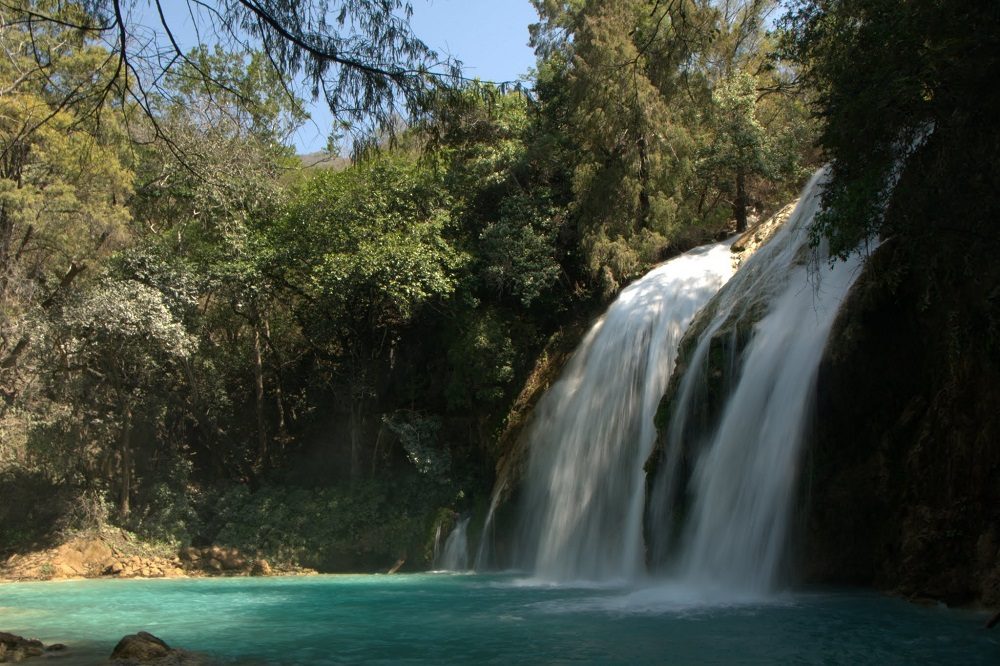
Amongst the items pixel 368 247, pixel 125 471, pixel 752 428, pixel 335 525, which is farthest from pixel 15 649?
pixel 125 471

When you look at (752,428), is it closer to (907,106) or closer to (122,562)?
(907,106)

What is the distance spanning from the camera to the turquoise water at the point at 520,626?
309 inches

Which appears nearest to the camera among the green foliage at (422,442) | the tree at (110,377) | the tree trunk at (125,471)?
the tree at (110,377)

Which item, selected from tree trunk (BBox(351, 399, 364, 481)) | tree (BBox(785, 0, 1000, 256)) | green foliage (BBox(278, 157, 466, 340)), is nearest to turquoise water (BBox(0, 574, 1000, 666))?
tree (BBox(785, 0, 1000, 256))

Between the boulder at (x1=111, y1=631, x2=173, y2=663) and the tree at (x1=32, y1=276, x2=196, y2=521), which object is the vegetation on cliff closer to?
the tree at (x1=32, y1=276, x2=196, y2=521)

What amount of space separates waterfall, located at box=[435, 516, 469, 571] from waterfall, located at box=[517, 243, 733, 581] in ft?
5.77

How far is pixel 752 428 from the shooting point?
11.8m

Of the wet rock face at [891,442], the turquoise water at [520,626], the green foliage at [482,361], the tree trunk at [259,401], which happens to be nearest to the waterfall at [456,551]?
the green foliage at [482,361]

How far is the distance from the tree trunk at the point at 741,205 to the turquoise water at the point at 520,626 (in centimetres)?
1215

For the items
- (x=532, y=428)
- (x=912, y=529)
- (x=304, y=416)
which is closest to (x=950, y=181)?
(x=912, y=529)

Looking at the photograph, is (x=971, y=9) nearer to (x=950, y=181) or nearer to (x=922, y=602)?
(x=950, y=181)

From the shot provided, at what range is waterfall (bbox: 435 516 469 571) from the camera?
1886 centimetres

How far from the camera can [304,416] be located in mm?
24719

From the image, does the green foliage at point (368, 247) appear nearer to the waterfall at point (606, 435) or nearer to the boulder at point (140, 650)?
the waterfall at point (606, 435)
